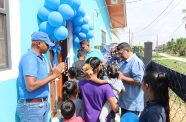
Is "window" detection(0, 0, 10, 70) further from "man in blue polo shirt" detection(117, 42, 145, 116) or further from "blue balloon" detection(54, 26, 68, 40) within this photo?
"man in blue polo shirt" detection(117, 42, 145, 116)

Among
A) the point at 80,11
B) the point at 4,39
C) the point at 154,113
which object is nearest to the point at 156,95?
the point at 154,113

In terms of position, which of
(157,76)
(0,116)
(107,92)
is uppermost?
(157,76)

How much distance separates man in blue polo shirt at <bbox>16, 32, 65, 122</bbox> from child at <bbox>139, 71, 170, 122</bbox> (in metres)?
1.41

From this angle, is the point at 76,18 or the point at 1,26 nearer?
the point at 1,26

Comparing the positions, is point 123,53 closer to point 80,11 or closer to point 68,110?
point 68,110

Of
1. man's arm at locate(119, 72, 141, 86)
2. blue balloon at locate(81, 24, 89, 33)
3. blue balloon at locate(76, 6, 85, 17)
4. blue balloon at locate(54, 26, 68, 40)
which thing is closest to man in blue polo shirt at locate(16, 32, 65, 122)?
man's arm at locate(119, 72, 141, 86)

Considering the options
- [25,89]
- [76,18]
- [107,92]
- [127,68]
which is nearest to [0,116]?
[25,89]

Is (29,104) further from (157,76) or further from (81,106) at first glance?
(157,76)

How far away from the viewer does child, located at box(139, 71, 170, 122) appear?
2141 mm

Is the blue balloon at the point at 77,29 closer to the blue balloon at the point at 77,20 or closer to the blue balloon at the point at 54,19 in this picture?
the blue balloon at the point at 77,20

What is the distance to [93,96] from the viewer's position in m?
3.42

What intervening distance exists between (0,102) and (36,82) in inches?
19.1

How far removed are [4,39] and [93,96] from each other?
1.30 meters

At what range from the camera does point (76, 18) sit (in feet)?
20.6
